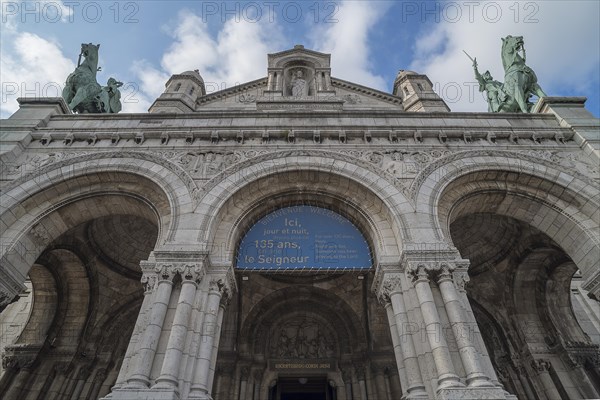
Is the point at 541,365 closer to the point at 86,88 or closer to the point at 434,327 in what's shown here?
the point at 434,327

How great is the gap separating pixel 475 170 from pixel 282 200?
583 centimetres

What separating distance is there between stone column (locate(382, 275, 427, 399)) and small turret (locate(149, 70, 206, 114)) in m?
15.2

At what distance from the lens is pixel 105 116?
1284 centimetres

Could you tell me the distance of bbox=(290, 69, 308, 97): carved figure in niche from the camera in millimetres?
21062

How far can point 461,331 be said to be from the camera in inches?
301

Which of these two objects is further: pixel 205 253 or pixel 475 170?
pixel 475 170

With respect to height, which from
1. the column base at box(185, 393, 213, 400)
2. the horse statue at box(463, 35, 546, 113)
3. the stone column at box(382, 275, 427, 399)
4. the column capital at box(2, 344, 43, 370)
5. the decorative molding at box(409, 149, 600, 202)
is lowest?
the column base at box(185, 393, 213, 400)

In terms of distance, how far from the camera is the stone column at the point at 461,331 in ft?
23.2

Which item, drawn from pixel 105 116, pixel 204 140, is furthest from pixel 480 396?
pixel 105 116

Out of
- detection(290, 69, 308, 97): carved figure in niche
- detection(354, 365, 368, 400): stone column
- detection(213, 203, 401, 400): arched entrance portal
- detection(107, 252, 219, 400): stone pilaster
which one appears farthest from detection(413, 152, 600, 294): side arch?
detection(290, 69, 308, 97): carved figure in niche

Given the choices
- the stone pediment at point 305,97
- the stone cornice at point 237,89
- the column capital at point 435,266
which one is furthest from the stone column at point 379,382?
the stone cornice at point 237,89

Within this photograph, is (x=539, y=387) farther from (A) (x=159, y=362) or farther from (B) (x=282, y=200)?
(A) (x=159, y=362)

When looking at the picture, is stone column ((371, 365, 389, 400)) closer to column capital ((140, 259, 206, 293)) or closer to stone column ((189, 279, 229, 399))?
stone column ((189, 279, 229, 399))

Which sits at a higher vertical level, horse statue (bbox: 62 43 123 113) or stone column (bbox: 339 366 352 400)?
horse statue (bbox: 62 43 123 113)
